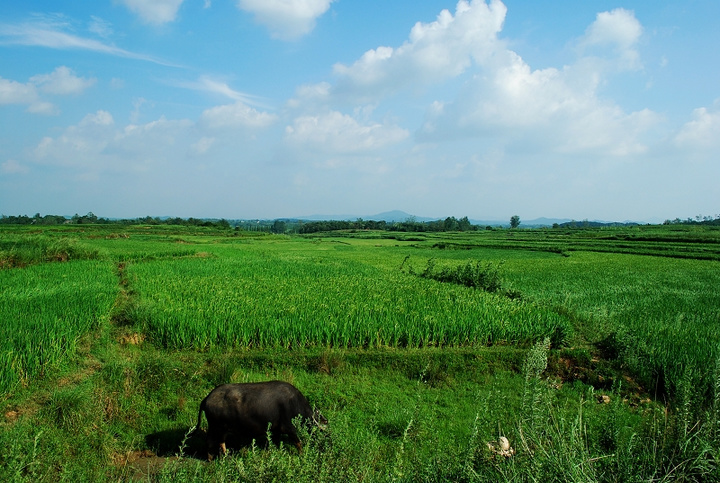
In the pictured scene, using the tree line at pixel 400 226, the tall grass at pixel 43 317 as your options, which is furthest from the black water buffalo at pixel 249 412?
the tree line at pixel 400 226

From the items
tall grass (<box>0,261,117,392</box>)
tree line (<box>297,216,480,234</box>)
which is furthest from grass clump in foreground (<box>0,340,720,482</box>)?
tree line (<box>297,216,480,234</box>)

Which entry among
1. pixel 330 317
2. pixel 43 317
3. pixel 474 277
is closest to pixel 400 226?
pixel 474 277

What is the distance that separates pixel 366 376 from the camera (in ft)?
22.9

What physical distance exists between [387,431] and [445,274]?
36.5ft

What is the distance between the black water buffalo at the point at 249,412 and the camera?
439 cm

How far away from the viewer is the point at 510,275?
18.3 meters

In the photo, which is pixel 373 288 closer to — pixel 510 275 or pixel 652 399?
pixel 652 399

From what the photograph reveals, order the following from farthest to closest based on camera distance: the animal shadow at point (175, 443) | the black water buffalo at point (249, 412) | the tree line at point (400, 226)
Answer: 1. the tree line at point (400, 226)
2. the animal shadow at point (175, 443)
3. the black water buffalo at point (249, 412)

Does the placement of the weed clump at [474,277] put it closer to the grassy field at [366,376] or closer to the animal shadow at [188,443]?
the grassy field at [366,376]

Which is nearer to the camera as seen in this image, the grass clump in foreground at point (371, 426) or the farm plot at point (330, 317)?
the grass clump in foreground at point (371, 426)

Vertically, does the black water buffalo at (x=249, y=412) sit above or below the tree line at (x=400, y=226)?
below

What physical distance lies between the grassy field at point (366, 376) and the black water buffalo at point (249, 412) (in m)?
0.30

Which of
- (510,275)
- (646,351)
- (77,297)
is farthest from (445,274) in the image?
(77,297)

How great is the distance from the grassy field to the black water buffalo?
300 mm
